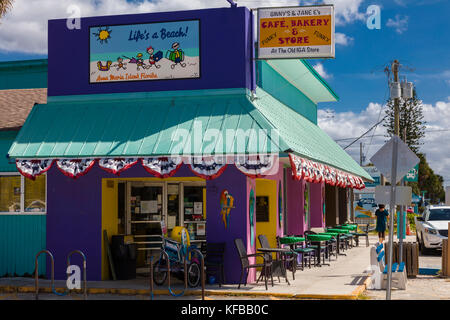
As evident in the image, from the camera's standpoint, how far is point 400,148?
1195 centimetres

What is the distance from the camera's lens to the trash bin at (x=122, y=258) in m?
15.9

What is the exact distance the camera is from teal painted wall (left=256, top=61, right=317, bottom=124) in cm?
1781

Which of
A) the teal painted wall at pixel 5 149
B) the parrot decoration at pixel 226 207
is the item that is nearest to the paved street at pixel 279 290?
the parrot decoration at pixel 226 207

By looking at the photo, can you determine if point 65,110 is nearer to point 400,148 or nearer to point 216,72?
point 216,72

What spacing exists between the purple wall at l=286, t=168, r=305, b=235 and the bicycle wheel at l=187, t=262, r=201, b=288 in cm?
681

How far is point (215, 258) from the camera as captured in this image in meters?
14.8

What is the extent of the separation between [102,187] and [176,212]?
2.83 metres

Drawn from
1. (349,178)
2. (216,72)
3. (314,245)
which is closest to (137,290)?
(216,72)

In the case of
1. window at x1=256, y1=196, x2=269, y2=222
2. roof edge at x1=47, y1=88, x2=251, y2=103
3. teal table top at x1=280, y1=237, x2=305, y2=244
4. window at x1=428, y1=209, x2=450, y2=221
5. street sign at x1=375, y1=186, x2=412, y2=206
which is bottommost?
teal table top at x1=280, y1=237, x2=305, y2=244

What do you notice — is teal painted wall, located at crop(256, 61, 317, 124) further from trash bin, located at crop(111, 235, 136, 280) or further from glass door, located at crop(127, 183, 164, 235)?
trash bin, located at crop(111, 235, 136, 280)

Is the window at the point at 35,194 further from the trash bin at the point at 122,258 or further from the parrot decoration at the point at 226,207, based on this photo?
the parrot decoration at the point at 226,207

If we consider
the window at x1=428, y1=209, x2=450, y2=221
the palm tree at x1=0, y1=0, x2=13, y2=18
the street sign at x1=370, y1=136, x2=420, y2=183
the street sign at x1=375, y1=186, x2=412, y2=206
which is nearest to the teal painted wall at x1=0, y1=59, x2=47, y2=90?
the palm tree at x1=0, y1=0, x2=13, y2=18

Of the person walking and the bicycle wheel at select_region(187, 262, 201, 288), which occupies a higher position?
the person walking

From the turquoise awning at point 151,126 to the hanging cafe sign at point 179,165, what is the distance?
140mm
